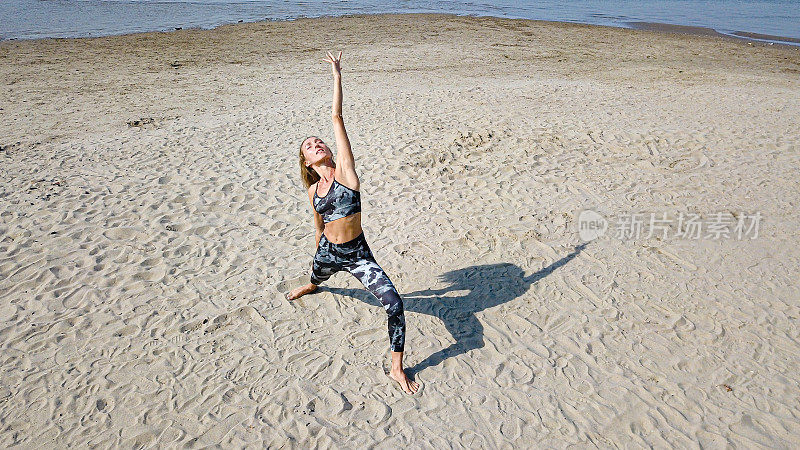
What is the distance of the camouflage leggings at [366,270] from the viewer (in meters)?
4.36

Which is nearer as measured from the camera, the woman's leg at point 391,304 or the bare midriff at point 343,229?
the woman's leg at point 391,304

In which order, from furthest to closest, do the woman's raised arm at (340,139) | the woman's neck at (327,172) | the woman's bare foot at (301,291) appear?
the woman's bare foot at (301,291)
the woman's neck at (327,172)
the woman's raised arm at (340,139)

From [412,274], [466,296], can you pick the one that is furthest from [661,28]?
[466,296]

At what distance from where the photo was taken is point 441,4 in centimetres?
3750

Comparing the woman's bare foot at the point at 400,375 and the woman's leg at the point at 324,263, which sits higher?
the woman's leg at the point at 324,263

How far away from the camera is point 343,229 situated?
4.52 metres

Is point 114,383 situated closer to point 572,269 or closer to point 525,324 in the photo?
point 525,324

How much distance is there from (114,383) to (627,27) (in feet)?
97.8

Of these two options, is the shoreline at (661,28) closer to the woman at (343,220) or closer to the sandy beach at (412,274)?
the sandy beach at (412,274)

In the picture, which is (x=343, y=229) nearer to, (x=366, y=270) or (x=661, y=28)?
(x=366, y=270)

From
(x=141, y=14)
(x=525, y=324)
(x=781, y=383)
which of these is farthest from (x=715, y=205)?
(x=141, y=14)
